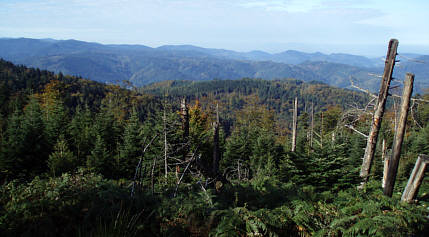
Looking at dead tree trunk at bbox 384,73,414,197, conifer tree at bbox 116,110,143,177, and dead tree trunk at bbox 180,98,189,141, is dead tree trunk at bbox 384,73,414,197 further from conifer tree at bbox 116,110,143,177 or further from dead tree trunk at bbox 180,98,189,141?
conifer tree at bbox 116,110,143,177

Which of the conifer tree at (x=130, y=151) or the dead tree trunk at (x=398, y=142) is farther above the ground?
the dead tree trunk at (x=398, y=142)

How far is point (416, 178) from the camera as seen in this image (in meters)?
5.73

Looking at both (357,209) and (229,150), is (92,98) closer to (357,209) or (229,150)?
(229,150)

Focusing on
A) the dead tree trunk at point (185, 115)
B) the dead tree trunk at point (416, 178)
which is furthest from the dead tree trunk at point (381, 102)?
the dead tree trunk at point (185, 115)

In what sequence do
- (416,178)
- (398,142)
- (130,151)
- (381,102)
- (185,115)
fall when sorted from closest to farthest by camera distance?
(416,178)
(398,142)
(381,102)
(185,115)
(130,151)

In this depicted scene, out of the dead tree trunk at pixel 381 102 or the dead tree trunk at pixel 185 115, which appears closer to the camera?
the dead tree trunk at pixel 381 102

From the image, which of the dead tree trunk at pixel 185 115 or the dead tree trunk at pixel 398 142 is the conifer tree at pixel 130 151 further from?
the dead tree trunk at pixel 398 142

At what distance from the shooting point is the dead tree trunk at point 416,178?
566cm

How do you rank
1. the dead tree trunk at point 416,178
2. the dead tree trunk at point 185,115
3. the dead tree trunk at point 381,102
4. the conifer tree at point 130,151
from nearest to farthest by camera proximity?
the dead tree trunk at point 416,178, the dead tree trunk at point 381,102, the dead tree trunk at point 185,115, the conifer tree at point 130,151

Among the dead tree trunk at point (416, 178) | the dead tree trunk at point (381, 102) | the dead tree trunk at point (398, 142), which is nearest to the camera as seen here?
the dead tree trunk at point (416, 178)

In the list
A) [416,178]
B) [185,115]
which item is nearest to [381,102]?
[416,178]

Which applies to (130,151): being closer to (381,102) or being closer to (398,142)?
(381,102)

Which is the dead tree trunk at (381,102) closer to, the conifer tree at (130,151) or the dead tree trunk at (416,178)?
the dead tree trunk at (416,178)

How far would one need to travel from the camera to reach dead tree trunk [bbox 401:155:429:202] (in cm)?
566
